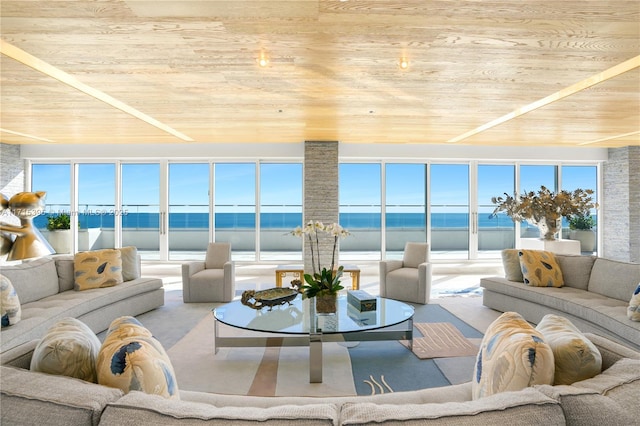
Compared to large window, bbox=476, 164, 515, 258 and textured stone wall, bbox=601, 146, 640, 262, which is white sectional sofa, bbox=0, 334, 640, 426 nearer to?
large window, bbox=476, 164, 515, 258

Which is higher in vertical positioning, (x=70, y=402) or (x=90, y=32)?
(x=90, y=32)

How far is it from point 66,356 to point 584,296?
4.44 metres

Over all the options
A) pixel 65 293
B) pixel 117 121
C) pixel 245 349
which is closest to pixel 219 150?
pixel 117 121

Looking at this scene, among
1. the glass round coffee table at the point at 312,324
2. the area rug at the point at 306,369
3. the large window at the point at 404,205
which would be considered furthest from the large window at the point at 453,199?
the glass round coffee table at the point at 312,324

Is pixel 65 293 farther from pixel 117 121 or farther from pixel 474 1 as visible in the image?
pixel 474 1

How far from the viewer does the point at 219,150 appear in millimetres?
7152

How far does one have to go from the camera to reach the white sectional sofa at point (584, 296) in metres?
3.11

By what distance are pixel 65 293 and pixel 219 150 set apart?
394 centimetres

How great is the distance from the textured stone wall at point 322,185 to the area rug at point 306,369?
3.35 m

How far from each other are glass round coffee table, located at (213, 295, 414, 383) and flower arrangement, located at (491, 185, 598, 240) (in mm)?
2946

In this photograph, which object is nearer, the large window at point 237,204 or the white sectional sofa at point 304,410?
the white sectional sofa at point 304,410

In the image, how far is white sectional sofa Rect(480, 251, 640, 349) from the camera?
3.11m

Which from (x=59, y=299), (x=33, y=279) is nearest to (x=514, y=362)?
(x=59, y=299)

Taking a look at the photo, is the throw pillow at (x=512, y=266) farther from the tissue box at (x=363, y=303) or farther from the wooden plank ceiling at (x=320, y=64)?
the tissue box at (x=363, y=303)
